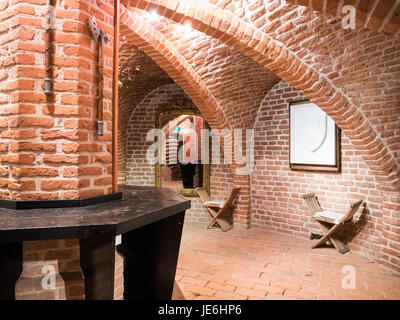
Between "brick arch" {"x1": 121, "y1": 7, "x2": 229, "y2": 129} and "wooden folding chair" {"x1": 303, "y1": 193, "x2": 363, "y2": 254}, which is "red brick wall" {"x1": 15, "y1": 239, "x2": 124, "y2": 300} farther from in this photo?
"wooden folding chair" {"x1": 303, "y1": 193, "x2": 363, "y2": 254}

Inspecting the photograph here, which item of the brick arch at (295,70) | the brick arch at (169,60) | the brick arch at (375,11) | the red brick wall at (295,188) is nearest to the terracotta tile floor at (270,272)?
the red brick wall at (295,188)

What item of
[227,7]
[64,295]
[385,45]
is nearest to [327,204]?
[385,45]

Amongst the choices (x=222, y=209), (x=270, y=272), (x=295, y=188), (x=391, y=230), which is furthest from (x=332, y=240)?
(x=222, y=209)

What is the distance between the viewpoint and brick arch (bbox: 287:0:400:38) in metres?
1.99

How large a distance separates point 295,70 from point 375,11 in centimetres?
154

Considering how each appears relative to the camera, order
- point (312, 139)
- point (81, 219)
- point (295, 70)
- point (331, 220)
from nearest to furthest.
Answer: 1. point (81, 219)
2. point (295, 70)
3. point (331, 220)
4. point (312, 139)

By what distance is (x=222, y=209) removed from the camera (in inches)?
216

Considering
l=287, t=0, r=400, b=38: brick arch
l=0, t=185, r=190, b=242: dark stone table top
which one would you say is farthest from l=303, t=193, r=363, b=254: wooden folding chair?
l=0, t=185, r=190, b=242: dark stone table top

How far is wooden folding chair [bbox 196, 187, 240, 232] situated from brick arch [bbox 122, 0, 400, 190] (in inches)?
91.4

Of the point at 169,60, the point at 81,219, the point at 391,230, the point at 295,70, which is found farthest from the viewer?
the point at 169,60

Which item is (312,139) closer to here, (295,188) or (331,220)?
(295,188)

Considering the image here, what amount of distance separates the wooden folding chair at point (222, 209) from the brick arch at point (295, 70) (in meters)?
2.32

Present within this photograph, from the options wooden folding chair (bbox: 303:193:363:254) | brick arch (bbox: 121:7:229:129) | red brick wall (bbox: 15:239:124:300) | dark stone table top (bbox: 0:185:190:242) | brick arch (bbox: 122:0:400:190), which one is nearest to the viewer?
dark stone table top (bbox: 0:185:190:242)

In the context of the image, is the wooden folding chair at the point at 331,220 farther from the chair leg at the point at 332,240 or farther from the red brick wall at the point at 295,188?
the red brick wall at the point at 295,188
